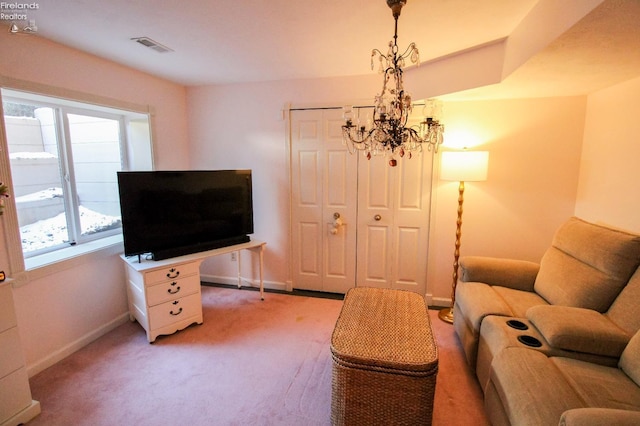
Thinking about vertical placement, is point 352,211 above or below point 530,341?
above

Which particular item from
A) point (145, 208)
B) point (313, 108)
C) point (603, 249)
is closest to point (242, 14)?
point (313, 108)

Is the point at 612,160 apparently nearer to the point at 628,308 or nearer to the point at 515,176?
the point at 515,176

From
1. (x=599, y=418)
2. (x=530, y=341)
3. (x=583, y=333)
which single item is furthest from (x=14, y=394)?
(x=583, y=333)

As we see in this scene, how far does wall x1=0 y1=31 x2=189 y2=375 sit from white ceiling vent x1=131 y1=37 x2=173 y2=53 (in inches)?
24.5

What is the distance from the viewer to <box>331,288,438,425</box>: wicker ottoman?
1557 mm

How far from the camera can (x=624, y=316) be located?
1711mm

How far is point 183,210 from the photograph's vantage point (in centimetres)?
290

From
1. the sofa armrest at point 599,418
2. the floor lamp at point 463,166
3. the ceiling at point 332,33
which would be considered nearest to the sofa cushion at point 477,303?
the floor lamp at point 463,166

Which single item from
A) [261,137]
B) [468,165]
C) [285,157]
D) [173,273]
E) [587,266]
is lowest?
[173,273]

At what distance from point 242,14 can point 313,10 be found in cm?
45

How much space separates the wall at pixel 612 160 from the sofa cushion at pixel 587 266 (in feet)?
0.91

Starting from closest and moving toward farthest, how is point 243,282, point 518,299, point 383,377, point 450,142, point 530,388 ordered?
point 530,388 < point 383,377 < point 518,299 < point 450,142 < point 243,282

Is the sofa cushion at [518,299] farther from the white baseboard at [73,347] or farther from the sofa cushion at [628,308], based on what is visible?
the white baseboard at [73,347]

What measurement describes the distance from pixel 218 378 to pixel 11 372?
3.83ft
